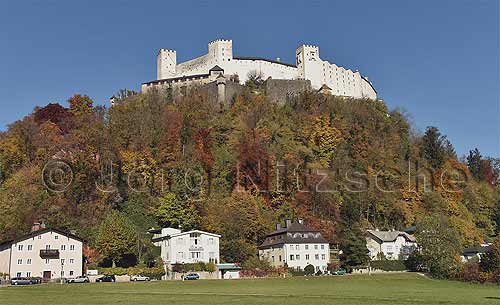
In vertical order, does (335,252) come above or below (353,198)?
below

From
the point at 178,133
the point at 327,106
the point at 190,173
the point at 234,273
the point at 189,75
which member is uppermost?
the point at 189,75

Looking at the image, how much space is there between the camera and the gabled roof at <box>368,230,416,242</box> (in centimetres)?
7744

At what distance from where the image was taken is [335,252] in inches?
2911

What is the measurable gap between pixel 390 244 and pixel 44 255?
44.9 meters

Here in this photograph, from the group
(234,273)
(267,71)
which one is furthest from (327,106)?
(234,273)

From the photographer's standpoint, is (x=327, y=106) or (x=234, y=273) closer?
(x=234, y=273)

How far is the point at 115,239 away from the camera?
6059 centimetres

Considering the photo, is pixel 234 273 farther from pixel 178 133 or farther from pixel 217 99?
pixel 217 99

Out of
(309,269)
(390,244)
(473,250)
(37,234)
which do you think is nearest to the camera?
(37,234)

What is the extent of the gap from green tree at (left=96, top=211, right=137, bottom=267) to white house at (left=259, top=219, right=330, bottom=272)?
678 inches

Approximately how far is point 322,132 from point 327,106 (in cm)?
1063

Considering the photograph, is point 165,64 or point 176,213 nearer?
point 176,213

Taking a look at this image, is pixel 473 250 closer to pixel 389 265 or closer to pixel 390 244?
pixel 390 244

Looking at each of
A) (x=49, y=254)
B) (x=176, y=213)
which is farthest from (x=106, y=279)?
(x=176, y=213)
